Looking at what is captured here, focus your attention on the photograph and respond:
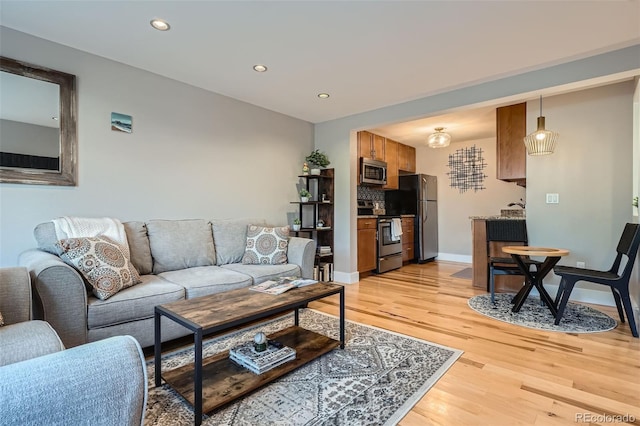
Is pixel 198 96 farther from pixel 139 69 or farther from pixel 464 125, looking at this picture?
pixel 464 125

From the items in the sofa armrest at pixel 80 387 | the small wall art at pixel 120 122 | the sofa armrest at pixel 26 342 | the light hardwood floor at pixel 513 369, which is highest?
the small wall art at pixel 120 122

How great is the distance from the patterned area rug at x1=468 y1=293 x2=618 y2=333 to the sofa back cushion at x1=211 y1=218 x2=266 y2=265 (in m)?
2.56

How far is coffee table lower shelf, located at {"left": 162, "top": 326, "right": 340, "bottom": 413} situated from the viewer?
61.6 inches

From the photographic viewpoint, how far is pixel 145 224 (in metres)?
2.86

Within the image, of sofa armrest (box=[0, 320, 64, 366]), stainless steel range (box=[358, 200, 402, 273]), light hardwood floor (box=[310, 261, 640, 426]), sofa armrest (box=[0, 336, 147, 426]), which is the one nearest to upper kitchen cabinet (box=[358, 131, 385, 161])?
stainless steel range (box=[358, 200, 402, 273])

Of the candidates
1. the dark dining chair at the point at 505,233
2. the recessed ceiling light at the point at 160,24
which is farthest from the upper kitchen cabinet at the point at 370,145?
the recessed ceiling light at the point at 160,24

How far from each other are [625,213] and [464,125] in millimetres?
2316

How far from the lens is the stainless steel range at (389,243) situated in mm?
4949

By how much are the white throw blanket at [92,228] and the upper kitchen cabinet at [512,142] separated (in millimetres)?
4375

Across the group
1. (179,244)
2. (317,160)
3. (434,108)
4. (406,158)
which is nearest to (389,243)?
(317,160)

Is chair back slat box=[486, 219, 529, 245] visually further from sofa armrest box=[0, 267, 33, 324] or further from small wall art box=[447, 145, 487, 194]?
sofa armrest box=[0, 267, 33, 324]

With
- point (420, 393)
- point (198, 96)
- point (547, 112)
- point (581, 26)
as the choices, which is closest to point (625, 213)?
point (547, 112)

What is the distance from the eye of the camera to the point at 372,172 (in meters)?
5.12

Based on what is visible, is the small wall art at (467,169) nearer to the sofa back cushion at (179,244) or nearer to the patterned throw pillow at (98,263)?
the sofa back cushion at (179,244)
